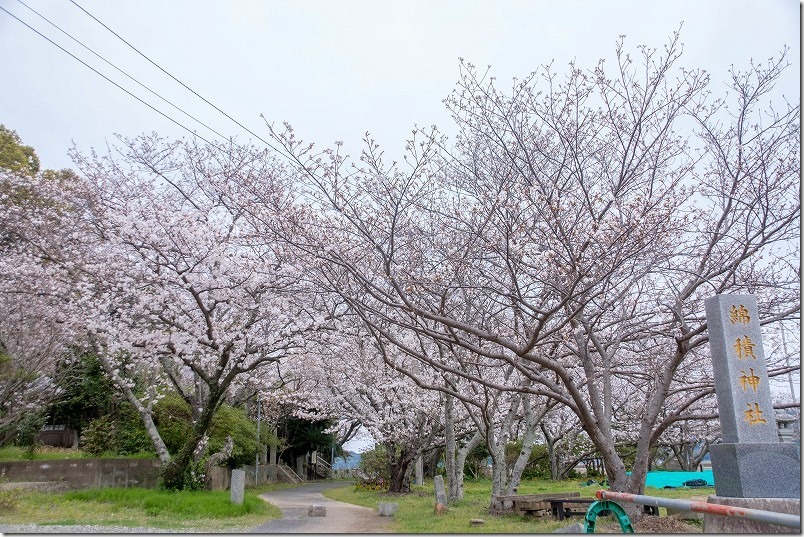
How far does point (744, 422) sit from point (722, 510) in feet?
5.87

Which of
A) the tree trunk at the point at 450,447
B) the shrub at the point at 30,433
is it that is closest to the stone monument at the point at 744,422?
the tree trunk at the point at 450,447

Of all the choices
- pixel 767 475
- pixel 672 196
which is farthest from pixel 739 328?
pixel 672 196

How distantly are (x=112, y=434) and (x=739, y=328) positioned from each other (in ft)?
45.3

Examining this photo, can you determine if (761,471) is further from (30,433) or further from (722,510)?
(30,433)

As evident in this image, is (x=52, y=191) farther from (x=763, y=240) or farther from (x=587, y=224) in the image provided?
(x=763, y=240)

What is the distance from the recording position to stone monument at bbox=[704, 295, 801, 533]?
5375 millimetres

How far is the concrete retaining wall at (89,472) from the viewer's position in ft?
40.4

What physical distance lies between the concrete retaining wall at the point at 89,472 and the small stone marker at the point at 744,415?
11487mm

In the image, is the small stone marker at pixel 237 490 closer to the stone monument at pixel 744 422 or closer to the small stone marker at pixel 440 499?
the small stone marker at pixel 440 499

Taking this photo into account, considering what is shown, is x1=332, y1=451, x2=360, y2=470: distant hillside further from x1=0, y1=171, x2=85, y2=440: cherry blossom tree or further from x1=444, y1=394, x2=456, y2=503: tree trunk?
x1=0, y1=171, x2=85, y2=440: cherry blossom tree

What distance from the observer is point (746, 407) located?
5820 mm

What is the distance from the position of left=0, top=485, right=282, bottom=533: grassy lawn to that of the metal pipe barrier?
6.71m

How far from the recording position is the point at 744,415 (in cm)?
579

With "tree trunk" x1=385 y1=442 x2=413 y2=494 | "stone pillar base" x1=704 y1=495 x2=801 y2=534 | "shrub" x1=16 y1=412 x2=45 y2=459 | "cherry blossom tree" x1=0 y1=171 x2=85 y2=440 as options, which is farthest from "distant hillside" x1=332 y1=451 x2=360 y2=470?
"stone pillar base" x1=704 y1=495 x2=801 y2=534
